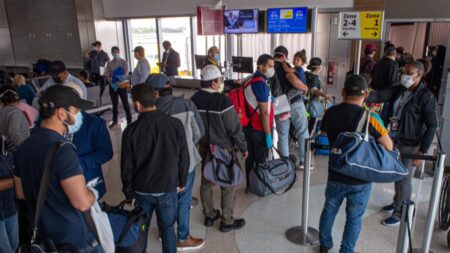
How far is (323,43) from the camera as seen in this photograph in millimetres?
9234

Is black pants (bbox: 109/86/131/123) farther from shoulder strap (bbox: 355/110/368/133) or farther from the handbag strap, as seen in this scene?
the handbag strap

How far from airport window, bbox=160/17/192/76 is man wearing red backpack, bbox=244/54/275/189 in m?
8.90

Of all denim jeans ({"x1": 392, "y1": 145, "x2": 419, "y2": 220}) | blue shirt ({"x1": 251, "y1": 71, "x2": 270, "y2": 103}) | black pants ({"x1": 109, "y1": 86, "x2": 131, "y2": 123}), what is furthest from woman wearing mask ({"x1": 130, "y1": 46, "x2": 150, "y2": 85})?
denim jeans ({"x1": 392, "y1": 145, "x2": 419, "y2": 220})

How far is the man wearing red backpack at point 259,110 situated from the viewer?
375cm

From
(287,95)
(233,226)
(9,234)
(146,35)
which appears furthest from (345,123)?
(146,35)

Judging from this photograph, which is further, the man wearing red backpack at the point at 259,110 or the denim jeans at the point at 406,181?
the man wearing red backpack at the point at 259,110

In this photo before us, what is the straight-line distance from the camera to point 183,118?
2.94 meters

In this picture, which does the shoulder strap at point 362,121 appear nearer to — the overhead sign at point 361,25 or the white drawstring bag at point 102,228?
the white drawstring bag at point 102,228

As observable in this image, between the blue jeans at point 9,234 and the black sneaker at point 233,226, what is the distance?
1771mm

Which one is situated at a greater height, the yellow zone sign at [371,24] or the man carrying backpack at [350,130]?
the yellow zone sign at [371,24]

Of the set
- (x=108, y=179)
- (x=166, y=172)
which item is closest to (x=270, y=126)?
(x=166, y=172)

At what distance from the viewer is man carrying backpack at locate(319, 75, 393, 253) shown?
2559mm

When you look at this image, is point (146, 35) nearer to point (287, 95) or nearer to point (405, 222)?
point (287, 95)

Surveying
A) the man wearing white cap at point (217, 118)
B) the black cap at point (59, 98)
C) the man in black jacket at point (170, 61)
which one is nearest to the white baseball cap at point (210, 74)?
the man wearing white cap at point (217, 118)
